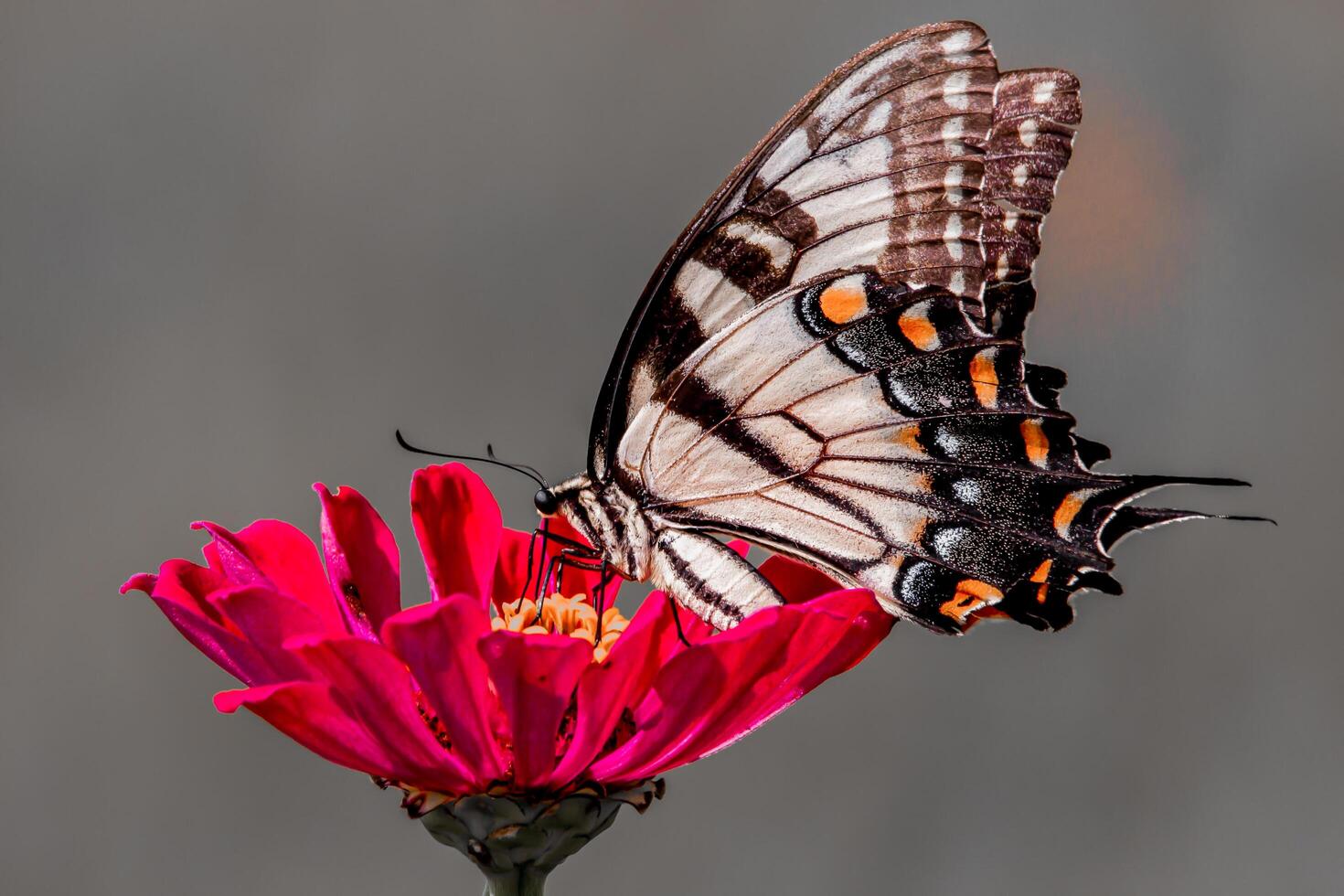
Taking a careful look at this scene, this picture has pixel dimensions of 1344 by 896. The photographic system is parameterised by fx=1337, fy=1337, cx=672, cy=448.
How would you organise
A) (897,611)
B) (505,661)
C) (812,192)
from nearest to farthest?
1. (505,661)
2. (897,611)
3. (812,192)

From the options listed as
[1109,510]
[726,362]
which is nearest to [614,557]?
[726,362]

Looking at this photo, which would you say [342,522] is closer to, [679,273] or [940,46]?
[679,273]

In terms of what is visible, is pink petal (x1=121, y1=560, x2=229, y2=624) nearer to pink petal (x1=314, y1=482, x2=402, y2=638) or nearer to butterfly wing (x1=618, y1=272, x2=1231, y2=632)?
pink petal (x1=314, y1=482, x2=402, y2=638)

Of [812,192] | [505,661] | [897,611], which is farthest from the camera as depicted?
[812,192]

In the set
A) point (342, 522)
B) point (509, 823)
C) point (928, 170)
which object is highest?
point (928, 170)

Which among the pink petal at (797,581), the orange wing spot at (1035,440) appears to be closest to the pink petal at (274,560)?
the pink petal at (797,581)

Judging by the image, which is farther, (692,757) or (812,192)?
(812,192)
